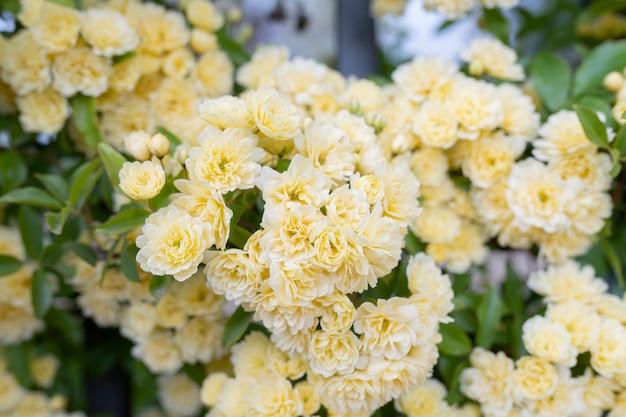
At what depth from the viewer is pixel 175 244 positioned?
23.0 inches

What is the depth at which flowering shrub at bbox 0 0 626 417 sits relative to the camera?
600 mm

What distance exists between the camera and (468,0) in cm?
94

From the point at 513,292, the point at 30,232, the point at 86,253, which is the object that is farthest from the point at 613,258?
the point at 30,232

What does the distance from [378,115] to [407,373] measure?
13.5 inches

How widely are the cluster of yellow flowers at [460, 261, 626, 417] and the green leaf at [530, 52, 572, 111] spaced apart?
0.30m

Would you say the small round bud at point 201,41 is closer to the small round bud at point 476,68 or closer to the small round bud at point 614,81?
the small round bud at point 476,68

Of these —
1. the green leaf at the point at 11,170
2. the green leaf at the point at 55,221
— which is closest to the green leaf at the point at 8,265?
the green leaf at the point at 11,170

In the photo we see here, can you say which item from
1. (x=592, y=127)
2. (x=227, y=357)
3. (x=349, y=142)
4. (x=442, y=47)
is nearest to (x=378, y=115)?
(x=349, y=142)

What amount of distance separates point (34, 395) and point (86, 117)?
0.54 metres

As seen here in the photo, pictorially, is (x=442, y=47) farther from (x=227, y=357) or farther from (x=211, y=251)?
(x=211, y=251)

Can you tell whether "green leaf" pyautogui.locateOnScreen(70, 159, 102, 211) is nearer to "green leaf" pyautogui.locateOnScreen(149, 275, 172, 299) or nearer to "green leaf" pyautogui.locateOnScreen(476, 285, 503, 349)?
"green leaf" pyautogui.locateOnScreen(149, 275, 172, 299)

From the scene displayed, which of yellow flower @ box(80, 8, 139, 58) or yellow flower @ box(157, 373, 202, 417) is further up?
yellow flower @ box(80, 8, 139, 58)

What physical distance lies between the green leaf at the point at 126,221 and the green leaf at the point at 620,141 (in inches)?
23.0

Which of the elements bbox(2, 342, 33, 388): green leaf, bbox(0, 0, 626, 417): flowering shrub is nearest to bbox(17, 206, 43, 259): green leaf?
bbox(0, 0, 626, 417): flowering shrub
